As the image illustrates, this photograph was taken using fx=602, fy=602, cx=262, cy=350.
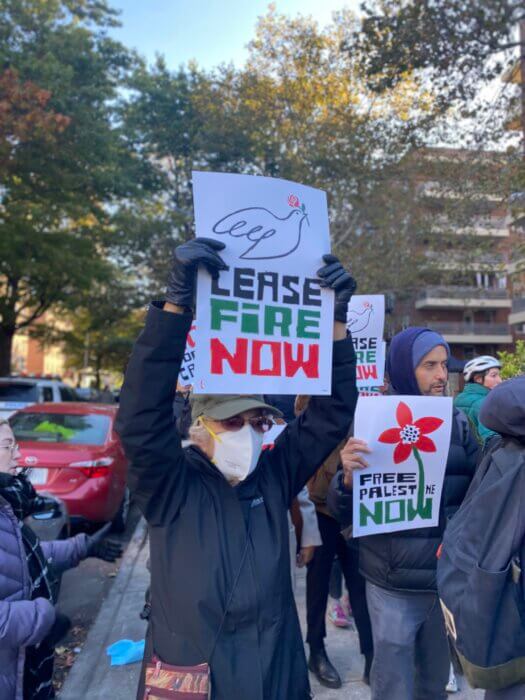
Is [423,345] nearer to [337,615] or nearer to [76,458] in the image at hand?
[337,615]

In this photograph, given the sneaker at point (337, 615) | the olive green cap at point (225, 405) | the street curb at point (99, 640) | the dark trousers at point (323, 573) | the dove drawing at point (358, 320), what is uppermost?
the dove drawing at point (358, 320)

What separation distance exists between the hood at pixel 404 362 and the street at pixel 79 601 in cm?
288

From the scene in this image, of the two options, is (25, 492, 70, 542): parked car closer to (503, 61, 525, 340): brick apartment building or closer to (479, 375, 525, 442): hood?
(479, 375, 525, 442): hood

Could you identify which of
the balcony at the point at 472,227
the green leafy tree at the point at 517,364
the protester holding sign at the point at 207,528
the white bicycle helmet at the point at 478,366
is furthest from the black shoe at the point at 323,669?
the balcony at the point at 472,227

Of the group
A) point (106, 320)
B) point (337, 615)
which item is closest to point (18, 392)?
point (337, 615)

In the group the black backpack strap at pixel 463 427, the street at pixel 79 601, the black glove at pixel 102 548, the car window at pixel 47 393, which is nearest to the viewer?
the black backpack strap at pixel 463 427

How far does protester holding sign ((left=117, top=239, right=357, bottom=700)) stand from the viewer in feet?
6.24

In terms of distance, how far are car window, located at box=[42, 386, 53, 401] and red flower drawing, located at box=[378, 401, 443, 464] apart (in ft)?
32.5

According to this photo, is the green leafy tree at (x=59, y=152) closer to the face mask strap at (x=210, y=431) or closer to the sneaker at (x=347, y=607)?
the sneaker at (x=347, y=607)

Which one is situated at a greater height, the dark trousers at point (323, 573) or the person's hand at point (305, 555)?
the person's hand at point (305, 555)

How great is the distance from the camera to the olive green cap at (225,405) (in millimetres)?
2129

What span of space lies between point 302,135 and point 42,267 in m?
8.41

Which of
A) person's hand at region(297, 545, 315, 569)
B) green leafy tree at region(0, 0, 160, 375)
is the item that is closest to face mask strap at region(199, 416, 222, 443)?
person's hand at region(297, 545, 315, 569)

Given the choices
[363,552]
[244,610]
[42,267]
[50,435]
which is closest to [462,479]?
[363,552]
